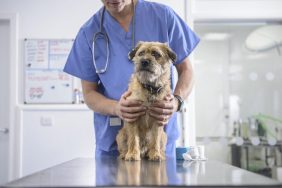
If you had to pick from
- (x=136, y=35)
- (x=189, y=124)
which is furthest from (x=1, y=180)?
(x=136, y=35)

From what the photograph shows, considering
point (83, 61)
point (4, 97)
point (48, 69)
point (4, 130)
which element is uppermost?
point (48, 69)

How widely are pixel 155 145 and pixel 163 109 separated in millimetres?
159

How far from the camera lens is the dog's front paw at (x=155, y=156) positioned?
1.25 meters

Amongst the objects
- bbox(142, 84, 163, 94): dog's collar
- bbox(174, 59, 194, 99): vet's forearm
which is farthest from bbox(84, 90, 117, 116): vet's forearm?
bbox(174, 59, 194, 99): vet's forearm

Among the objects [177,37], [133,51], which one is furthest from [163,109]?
[177,37]

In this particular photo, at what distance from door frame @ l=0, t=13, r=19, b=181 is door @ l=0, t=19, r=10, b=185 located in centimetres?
14

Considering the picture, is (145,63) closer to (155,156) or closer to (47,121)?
(155,156)

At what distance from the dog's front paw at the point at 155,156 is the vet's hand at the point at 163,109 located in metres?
0.11

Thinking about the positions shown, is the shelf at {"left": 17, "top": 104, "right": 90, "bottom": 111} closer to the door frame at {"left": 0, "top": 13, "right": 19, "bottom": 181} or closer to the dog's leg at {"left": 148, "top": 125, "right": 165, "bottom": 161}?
the door frame at {"left": 0, "top": 13, "right": 19, "bottom": 181}

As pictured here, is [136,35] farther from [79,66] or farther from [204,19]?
[204,19]

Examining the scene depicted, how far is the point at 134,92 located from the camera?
4.08 feet

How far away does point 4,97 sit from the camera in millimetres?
3598

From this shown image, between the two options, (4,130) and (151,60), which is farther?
(4,130)

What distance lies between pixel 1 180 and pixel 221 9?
9.34ft
